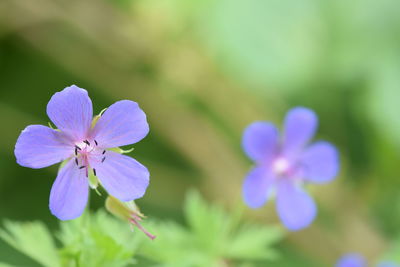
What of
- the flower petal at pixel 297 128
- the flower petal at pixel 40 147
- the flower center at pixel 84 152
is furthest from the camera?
the flower petal at pixel 297 128

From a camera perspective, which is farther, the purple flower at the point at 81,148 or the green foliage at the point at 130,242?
the green foliage at the point at 130,242

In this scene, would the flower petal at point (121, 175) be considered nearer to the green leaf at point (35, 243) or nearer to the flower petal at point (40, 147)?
the flower petal at point (40, 147)

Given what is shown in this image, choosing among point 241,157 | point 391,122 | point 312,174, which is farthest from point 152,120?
point 312,174

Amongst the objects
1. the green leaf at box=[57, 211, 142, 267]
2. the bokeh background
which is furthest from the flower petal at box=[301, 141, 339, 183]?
the bokeh background

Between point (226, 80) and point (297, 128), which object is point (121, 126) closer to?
point (297, 128)

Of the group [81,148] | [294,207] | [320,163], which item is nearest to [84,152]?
[81,148]

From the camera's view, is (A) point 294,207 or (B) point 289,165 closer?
(A) point 294,207

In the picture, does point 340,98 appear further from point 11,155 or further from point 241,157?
point 11,155

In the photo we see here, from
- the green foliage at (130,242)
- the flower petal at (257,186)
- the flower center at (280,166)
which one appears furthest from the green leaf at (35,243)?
the flower center at (280,166)
